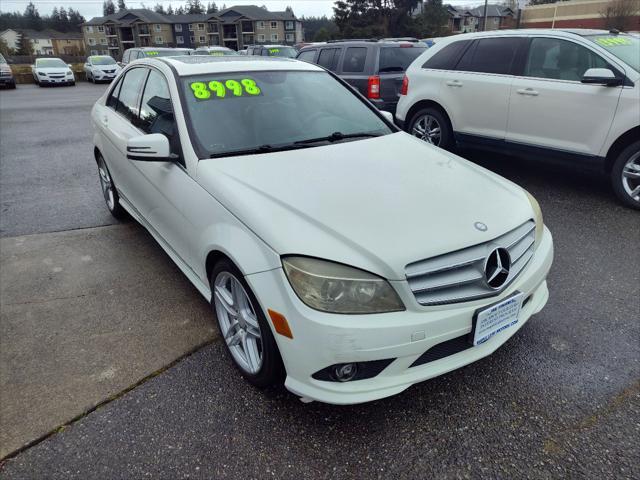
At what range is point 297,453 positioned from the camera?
7.12 ft

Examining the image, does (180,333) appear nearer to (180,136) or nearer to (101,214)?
(180,136)

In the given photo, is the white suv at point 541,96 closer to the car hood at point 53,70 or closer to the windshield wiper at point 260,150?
the windshield wiper at point 260,150

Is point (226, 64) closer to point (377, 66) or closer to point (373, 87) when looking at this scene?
point (373, 87)

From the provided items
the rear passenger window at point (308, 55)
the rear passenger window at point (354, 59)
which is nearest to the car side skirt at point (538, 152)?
the rear passenger window at point (354, 59)

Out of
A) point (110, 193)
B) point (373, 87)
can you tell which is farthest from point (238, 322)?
point (373, 87)

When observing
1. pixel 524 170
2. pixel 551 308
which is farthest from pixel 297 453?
pixel 524 170

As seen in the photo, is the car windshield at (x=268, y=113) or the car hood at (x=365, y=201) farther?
the car windshield at (x=268, y=113)

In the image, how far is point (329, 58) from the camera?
9.16 meters

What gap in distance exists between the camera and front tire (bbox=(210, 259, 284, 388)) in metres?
2.28

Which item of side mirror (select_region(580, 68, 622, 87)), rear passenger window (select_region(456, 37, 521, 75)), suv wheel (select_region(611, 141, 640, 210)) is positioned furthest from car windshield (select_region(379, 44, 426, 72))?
suv wheel (select_region(611, 141, 640, 210))

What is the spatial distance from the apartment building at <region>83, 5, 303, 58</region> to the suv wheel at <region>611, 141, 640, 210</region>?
8374cm

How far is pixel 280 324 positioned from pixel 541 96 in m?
4.55

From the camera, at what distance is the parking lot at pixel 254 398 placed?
6.98 feet

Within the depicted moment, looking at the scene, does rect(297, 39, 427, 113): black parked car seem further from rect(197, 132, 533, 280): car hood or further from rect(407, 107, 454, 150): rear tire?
rect(197, 132, 533, 280): car hood
